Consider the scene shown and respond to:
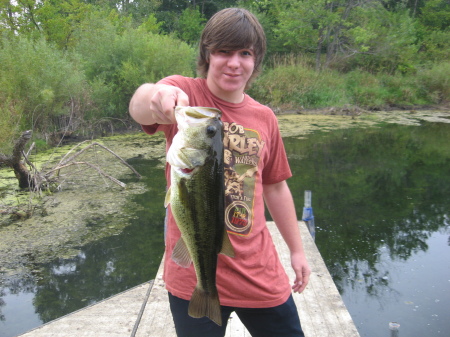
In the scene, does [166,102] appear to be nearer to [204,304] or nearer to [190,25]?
[204,304]

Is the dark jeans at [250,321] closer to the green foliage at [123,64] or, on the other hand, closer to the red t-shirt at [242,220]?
the red t-shirt at [242,220]

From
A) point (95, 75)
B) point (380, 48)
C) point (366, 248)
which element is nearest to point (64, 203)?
point (366, 248)

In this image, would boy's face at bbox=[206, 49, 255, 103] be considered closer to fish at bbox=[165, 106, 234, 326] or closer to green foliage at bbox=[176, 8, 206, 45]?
fish at bbox=[165, 106, 234, 326]

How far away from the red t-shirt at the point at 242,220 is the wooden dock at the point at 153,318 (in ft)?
4.24

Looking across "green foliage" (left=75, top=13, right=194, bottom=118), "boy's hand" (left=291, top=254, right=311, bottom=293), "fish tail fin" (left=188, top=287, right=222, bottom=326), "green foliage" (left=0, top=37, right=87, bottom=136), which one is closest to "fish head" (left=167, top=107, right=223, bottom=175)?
"fish tail fin" (left=188, top=287, right=222, bottom=326)

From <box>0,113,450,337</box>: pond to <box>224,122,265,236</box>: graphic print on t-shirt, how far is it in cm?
Result: 304

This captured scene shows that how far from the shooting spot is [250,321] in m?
1.55

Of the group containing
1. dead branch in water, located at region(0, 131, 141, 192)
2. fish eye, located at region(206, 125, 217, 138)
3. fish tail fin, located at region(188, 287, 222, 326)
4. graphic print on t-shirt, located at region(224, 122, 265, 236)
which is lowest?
dead branch in water, located at region(0, 131, 141, 192)

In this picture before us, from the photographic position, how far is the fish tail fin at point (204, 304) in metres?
1.37

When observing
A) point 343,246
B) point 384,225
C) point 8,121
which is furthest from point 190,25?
point 343,246

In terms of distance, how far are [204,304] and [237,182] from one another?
0.44m

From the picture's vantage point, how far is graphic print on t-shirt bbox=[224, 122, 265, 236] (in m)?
1.50

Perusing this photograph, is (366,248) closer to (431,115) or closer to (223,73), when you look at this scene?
(223,73)

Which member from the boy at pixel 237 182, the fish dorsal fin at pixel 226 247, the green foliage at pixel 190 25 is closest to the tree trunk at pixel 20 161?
the boy at pixel 237 182
